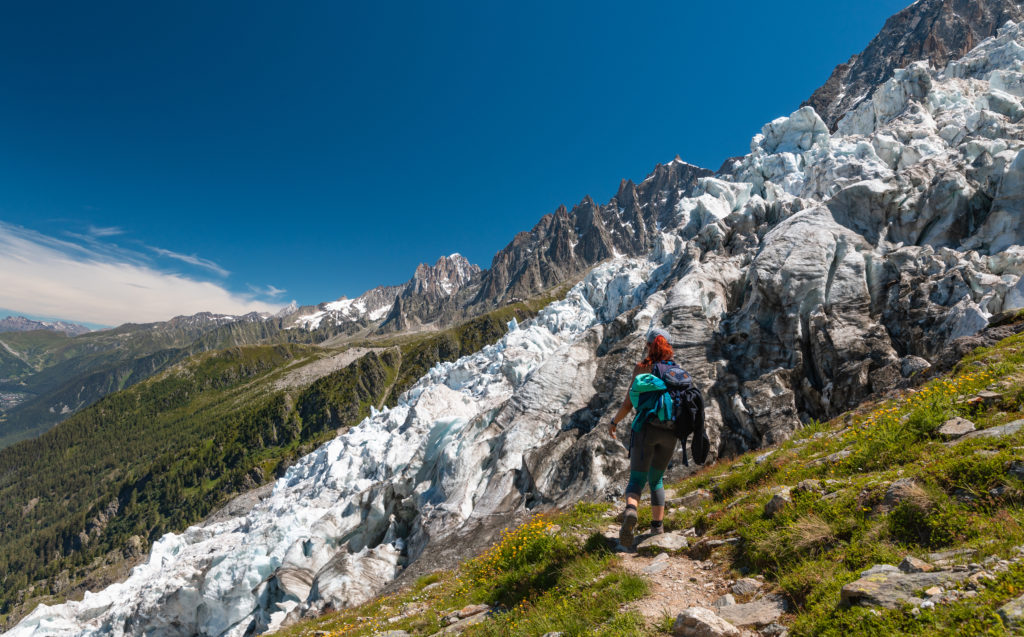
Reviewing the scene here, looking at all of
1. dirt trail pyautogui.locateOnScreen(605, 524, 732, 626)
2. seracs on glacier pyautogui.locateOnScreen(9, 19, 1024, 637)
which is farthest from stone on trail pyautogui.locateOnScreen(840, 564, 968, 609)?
seracs on glacier pyautogui.locateOnScreen(9, 19, 1024, 637)

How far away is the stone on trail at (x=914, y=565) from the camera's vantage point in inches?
167

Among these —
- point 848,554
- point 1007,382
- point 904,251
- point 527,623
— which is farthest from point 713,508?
point 904,251

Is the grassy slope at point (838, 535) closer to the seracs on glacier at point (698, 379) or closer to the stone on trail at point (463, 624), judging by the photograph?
the stone on trail at point (463, 624)

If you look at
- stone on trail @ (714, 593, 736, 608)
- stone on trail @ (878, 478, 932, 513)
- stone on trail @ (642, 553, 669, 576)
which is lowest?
stone on trail @ (642, 553, 669, 576)

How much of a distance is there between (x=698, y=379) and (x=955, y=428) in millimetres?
23792

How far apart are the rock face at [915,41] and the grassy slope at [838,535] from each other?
18151 cm

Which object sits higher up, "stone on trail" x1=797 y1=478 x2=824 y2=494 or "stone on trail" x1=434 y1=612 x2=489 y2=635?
"stone on trail" x1=797 y1=478 x2=824 y2=494

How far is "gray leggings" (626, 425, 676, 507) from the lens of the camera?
822 centimetres

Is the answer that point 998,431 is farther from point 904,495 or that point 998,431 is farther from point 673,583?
point 673,583

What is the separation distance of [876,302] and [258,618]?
4995cm

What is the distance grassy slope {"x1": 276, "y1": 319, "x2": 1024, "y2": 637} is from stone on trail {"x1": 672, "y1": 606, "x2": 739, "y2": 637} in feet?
0.95

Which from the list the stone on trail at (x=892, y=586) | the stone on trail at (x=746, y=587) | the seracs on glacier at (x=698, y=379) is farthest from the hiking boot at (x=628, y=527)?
the seracs on glacier at (x=698, y=379)

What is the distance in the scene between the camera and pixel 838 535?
18.8ft

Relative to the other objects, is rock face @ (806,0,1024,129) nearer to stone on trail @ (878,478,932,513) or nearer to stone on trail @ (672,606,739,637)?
stone on trail @ (878,478,932,513)
